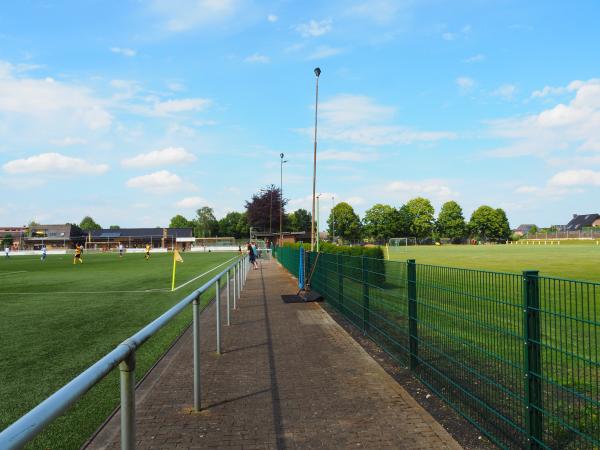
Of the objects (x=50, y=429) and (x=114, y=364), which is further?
(x=50, y=429)

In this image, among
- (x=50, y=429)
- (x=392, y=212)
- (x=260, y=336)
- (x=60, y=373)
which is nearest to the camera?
(x=50, y=429)

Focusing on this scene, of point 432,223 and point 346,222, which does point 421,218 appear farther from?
point 346,222

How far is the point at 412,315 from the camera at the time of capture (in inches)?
237

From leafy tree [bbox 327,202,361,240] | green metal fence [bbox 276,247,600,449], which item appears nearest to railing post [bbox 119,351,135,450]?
green metal fence [bbox 276,247,600,449]

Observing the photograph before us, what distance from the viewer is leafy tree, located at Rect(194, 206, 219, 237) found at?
540 ft

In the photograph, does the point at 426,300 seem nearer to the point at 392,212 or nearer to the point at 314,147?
the point at 314,147

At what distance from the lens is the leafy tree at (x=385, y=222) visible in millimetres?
127750

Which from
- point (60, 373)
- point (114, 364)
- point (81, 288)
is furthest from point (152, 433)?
point (81, 288)

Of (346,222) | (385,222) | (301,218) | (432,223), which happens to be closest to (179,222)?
(301,218)

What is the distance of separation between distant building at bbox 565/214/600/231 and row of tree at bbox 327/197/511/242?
37971mm

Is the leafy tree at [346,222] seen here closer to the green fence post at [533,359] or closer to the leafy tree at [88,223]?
the leafy tree at [88,223]

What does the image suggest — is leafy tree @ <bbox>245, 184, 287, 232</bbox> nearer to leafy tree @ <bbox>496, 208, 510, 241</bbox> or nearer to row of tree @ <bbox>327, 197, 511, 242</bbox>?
row of tree @ <bbox>327, 197, 511, 242</bbox>

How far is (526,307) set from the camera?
11.8 feet

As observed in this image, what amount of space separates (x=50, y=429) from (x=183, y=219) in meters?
186
